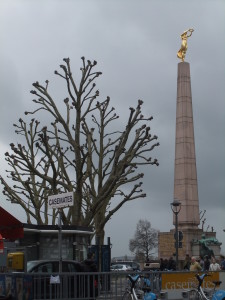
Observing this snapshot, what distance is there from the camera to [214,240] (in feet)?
166

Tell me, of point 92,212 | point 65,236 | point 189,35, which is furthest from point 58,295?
point 189,35

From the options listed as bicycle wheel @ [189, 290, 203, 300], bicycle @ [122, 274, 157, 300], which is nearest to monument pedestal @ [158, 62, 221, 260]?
bicycle wheel @ [189, 290, 203, 300]

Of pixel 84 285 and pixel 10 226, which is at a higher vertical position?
pixel 10 226

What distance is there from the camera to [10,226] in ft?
45.8

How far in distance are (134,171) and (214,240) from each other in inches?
818

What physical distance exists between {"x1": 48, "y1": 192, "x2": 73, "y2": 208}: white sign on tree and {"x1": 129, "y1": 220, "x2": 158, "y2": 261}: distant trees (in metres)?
74.6

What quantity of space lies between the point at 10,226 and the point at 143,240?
259 ft

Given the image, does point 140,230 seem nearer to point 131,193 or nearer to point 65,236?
point 131,193

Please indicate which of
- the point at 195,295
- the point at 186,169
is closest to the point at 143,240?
the point at 186,169

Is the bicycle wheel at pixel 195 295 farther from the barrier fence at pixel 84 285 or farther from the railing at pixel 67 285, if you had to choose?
the railing at pixel 67 285

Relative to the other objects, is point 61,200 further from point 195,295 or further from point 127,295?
point 195,295

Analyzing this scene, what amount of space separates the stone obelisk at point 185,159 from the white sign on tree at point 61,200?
113 feet

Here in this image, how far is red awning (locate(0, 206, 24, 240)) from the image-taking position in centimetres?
1369

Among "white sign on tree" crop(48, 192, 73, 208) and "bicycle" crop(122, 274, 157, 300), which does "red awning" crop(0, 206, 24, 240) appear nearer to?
"white sign on tree" crop(48, 192, 73, 208)
